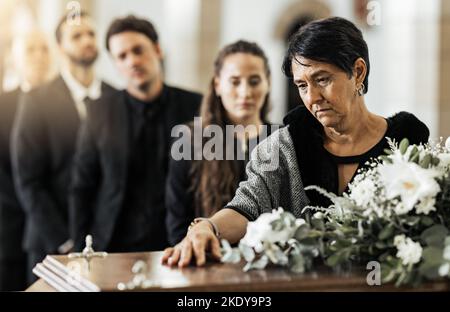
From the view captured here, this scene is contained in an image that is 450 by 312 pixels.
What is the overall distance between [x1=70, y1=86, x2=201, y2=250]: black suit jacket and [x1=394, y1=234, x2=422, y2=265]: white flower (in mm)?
2446

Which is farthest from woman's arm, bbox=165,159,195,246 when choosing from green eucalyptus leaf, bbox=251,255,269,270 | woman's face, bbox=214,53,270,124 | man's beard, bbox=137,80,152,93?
green eucalyptus leaf, bbox=251,255,269,270

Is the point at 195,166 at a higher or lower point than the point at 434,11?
lower

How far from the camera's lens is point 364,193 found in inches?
79.4

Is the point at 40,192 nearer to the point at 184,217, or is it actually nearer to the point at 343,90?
the point at 184,217

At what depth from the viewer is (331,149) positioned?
251 cm

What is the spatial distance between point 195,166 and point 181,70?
8415mm

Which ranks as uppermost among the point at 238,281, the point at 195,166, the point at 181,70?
the point at 181,70

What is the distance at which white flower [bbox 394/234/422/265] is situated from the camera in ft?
6.09

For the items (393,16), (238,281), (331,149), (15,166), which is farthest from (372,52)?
(238,281)

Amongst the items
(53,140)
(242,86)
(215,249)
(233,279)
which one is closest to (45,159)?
(53,140)

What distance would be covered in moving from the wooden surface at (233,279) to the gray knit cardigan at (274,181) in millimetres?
382

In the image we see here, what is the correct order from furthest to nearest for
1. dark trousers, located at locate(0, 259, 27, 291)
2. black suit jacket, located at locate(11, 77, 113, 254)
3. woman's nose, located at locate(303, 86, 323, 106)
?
dark trousers, located at locate(0, 259, 27, 291)
black suit jacket, located at locate(11, 77, 113, 254)
woman's nose, located at locate(303, 86, 323, 106)

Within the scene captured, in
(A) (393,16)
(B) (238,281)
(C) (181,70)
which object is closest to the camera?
(B) (238,281)

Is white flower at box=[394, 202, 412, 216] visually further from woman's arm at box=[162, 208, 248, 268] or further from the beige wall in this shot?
the beige wall
